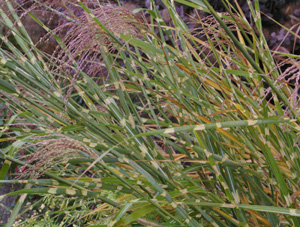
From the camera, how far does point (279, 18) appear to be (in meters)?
2.43

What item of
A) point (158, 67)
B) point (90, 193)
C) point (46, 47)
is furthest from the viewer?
point (46, 47)

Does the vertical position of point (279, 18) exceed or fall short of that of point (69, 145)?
it falls short

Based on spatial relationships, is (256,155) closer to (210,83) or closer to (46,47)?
(210,83)

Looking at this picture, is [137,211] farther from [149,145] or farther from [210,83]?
[210,83]

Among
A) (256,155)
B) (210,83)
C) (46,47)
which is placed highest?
(210,83)

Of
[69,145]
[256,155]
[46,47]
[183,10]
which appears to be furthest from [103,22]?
[46,47]

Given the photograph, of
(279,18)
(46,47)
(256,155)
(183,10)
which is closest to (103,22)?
(256,155)

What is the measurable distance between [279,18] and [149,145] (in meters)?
1.89

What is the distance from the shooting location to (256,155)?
0.92 meters

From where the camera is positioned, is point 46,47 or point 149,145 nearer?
point 149,145

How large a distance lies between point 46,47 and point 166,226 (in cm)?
247

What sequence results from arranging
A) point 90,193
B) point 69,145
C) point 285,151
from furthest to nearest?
point 285,151
point 90,193
point 69,145

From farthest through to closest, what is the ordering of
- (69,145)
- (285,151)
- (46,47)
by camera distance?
1. (46,47)
2. (285,151)
3. (69,145)

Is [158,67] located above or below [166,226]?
above
